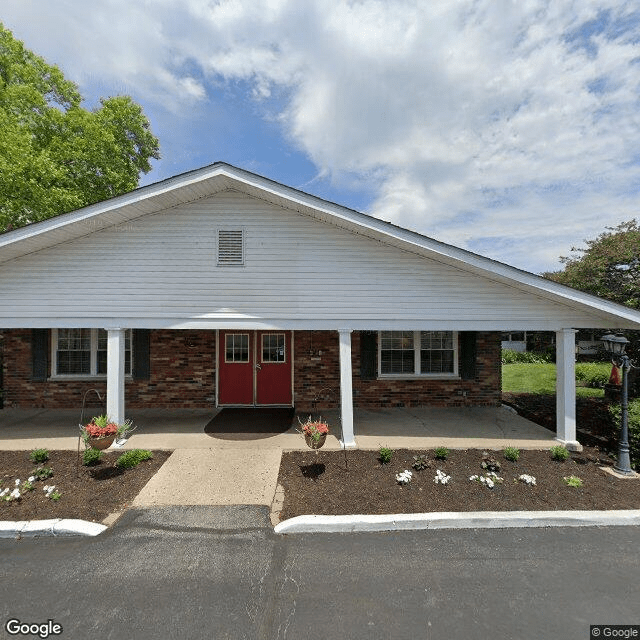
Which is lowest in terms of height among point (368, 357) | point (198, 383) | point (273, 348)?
point (198, 383)

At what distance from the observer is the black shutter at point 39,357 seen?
8547mm

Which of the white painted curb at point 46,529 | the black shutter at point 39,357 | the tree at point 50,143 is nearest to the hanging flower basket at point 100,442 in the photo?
the white painted curb at point 46,529

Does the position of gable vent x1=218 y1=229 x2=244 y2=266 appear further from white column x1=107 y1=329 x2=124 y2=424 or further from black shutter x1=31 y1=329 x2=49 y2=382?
black shutter x1=31 y1=329 x2=49 y2=382

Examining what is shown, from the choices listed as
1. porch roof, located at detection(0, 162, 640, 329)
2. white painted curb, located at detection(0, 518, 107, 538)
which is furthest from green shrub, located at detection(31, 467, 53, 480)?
porch roof, located at detection(0, 162, 640, 329)

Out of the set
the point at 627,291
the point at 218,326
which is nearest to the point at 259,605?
the point at 218,326

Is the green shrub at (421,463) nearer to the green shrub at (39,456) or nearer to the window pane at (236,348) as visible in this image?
the window pane at (236,348)

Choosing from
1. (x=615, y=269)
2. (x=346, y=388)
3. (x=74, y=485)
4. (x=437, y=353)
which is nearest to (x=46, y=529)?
(x=74, y=485)

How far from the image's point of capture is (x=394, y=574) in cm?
344

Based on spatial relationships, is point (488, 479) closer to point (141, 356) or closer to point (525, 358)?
point (141, 356)

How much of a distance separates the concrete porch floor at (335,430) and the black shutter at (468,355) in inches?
37.4

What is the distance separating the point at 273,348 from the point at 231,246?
10.9 ft

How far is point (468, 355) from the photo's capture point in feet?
29.6

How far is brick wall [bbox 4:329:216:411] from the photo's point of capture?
8812 millimetres

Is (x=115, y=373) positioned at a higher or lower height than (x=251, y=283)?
lower
